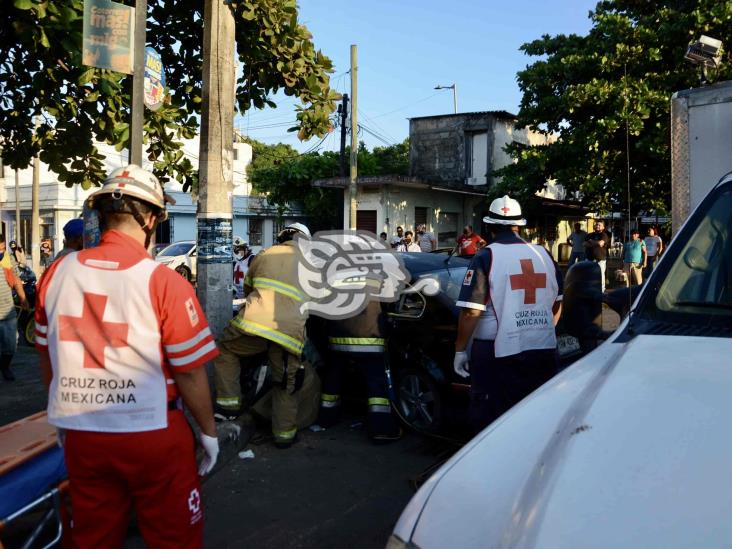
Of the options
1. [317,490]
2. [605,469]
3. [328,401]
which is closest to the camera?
[605,469]

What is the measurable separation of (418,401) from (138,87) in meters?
3.45

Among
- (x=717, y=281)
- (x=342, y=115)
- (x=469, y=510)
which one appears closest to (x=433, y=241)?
(x=342, y=115)

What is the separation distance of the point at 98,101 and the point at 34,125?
1312mm

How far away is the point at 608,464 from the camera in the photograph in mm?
1436

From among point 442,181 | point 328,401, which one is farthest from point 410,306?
point 442,181

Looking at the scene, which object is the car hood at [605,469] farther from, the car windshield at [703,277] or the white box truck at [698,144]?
the white box truck at [698,144]

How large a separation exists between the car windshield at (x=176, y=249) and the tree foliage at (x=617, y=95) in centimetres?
1089

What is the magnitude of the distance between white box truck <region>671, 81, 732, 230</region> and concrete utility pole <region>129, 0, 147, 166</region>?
153 inches

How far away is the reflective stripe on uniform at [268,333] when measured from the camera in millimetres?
5012

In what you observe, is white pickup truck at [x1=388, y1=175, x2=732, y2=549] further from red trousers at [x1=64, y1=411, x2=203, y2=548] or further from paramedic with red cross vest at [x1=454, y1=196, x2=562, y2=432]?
paramedic with red cross vest at [x1=454, y1=196, x2=562, y2=432]

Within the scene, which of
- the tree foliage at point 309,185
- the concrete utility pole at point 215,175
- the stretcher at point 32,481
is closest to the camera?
the stretcher at point 32,481

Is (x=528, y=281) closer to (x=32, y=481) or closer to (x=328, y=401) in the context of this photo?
(x=328, y=401)

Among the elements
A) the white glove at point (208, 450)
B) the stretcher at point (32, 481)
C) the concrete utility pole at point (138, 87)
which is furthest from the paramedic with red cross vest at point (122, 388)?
the concrete utility pole at point (138, 87)

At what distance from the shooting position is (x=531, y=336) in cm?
384
